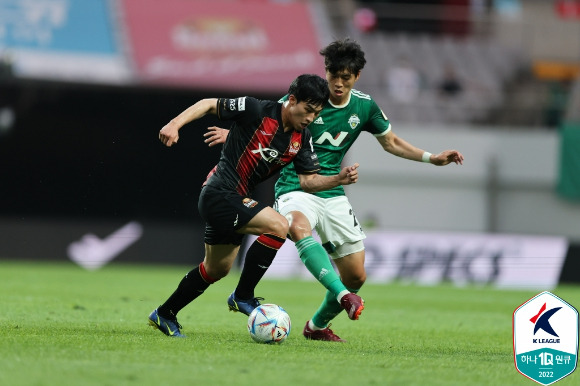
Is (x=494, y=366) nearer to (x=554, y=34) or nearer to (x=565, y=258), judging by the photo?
(x=565, y=258)

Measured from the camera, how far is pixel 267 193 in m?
22.4

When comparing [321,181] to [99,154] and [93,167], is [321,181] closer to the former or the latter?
[93,167]

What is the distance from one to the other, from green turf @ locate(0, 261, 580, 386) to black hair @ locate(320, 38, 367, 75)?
2171 mm

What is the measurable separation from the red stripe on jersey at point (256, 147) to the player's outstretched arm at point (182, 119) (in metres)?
0.39

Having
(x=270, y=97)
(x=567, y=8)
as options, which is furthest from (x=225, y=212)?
(x=567, y=8)

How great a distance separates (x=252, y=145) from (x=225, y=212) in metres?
0.57

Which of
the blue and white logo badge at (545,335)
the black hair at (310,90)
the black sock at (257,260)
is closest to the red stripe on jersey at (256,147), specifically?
the black hair at (310,90)

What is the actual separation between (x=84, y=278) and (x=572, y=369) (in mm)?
11732

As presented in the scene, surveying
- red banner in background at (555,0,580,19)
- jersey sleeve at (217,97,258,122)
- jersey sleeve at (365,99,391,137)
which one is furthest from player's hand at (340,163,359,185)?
red banner in background at (555,0,580,19)

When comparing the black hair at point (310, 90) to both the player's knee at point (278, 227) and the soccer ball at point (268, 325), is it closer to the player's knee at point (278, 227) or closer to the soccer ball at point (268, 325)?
the player's knee at point (278, 227)

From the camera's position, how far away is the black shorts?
7.61 metres

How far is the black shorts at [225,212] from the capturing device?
7.61 metres

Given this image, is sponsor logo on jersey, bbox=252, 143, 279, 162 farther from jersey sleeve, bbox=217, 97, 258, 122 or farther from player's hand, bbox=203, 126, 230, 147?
player's hand, bbox=203, 126, 230, 147

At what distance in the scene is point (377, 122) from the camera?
350 inches
